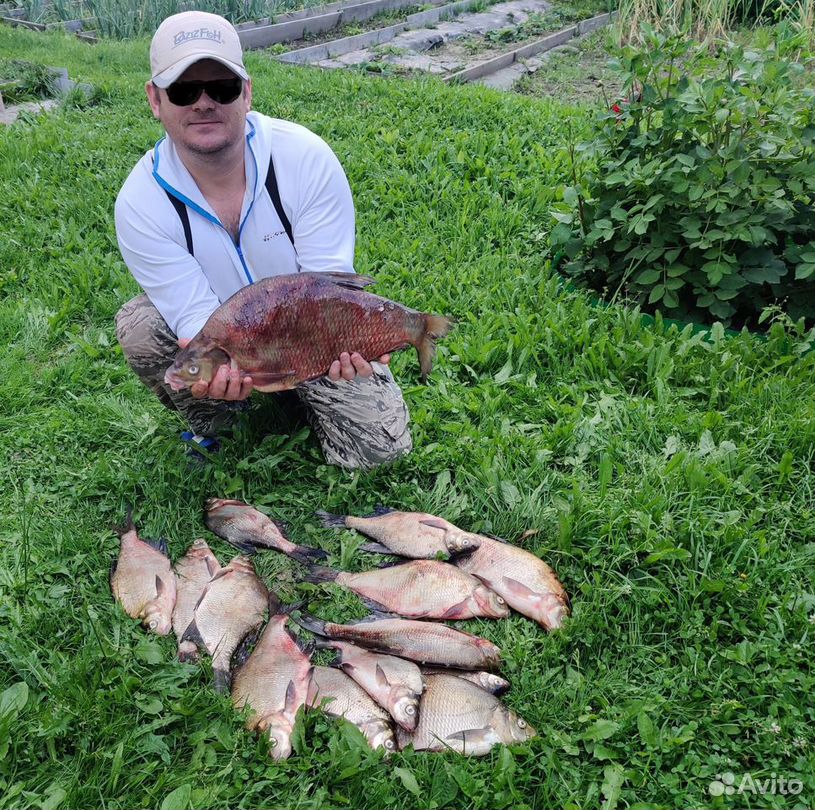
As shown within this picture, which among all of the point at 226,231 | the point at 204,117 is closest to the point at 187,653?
the point at 226,231

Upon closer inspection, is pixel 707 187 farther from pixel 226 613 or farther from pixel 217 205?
pixel 226 613

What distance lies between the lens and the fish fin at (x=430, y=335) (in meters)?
3.15

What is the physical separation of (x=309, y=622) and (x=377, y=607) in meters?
0.27

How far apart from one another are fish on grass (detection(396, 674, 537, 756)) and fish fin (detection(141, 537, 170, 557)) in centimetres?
129

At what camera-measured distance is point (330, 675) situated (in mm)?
2768

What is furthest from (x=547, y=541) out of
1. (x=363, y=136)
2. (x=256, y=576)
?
(x=363, y=136)

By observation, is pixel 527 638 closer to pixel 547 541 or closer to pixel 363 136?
pixel 547 541

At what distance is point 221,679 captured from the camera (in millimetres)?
2768

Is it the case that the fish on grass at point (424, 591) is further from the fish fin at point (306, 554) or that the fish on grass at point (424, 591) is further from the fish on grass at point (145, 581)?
the fish on grass at point (145, 581)

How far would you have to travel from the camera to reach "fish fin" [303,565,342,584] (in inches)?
126

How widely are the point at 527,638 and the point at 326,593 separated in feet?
2.70

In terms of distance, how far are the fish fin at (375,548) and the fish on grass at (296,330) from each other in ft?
2.49

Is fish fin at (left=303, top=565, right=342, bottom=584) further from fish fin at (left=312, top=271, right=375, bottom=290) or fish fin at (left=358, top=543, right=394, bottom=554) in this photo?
fish fin at (left=312, top=271, right=375, bottom=290)

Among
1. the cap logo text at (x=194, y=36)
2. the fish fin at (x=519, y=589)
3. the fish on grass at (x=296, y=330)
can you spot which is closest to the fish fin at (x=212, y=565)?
the fish on grass at (x=296, y=330)
